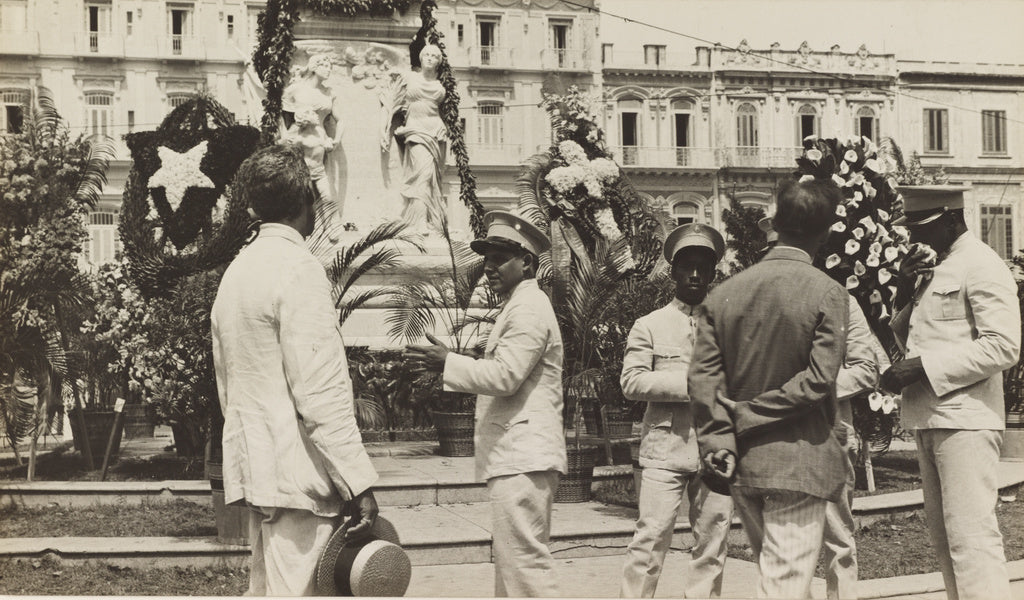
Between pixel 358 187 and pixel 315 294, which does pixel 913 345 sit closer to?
pixel 315 294

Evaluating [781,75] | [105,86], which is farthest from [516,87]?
[105,86]

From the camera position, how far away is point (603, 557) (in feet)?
25.1

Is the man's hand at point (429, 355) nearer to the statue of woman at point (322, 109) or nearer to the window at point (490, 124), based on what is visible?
the statue of woman at point (322, 109)

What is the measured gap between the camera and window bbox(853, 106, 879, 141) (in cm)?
2758

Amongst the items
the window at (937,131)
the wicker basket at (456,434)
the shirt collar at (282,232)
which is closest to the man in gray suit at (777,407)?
the shirt collar at (282,232)

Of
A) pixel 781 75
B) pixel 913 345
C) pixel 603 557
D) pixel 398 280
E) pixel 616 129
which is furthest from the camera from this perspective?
pixel 616 129

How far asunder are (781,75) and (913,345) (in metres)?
30.0

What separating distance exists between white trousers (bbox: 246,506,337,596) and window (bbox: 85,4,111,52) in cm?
3789

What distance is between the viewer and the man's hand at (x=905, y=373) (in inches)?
206

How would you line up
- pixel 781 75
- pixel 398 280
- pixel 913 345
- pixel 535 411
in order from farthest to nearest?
pixel 781 75 → pixel 398 280 → pixel 913 345 → pixel 535 411

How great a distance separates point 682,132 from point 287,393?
40.9 metres

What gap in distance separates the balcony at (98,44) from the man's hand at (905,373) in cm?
3784

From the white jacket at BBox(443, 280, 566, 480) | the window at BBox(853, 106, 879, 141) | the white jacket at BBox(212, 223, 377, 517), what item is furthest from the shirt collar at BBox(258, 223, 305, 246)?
the window at BBox(853, 106, 879, 141)

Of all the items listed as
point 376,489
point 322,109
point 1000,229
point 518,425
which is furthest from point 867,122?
point 518,425
